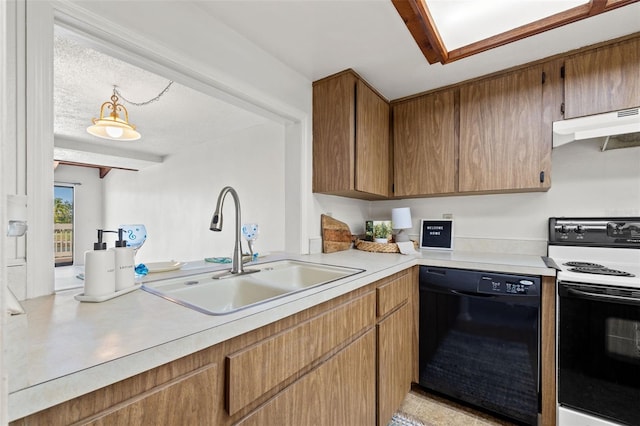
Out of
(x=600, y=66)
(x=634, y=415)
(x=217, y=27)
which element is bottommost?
(x=634, y=415)

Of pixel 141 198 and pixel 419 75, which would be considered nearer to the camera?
pixel 419 75

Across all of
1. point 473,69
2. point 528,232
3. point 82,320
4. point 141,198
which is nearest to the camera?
point 82,320

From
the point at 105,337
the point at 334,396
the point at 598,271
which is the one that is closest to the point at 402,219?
the point at 598,271

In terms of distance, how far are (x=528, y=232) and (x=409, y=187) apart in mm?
898

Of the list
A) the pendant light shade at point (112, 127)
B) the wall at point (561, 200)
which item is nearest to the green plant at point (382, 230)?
the wall at point (561, 200)

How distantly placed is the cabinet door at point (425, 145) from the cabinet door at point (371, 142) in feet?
0.35

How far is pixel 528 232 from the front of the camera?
2.00 m

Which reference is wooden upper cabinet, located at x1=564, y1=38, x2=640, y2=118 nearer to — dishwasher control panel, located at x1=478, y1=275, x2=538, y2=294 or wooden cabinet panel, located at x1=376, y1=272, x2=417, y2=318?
dishwasher control panel, located at x1=478, y1=275, x2=538, y2=294

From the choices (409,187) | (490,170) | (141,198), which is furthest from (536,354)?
(141,198)

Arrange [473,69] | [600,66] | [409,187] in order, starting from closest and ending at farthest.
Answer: [600,66], [473,69], [409,187]

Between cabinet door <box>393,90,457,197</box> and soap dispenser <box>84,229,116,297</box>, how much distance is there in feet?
6.54

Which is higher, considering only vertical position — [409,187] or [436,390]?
[409,187]

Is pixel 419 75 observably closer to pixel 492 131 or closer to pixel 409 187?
pixel 492 131

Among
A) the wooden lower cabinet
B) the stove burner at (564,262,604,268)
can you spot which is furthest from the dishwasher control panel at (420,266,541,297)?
the stove burner at (564,262,604,268)
